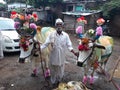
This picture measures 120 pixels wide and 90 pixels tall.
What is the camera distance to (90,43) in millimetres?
5801

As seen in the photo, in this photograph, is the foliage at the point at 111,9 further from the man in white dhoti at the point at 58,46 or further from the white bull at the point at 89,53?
the man in white dhoti at the point at 58,46

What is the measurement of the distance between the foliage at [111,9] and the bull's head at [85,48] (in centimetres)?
1326

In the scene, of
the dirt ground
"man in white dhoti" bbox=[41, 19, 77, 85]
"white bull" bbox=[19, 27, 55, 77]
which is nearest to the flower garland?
"white bull" bbox=[19, 27, 55, 77]

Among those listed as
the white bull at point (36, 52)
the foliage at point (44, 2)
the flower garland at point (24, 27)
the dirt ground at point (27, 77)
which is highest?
the foliage at point (44, 2)

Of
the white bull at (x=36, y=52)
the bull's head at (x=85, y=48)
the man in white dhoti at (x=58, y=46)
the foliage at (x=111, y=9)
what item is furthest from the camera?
the foliage at (x=111, y=9)

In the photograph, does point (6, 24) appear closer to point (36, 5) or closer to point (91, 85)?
point (91, 85)

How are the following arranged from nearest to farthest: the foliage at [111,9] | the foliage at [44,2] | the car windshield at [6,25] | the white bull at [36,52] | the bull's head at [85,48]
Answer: the bull's head at [85,48] < the white bull at [36,52] < the car windshield at [6,25] < the foliage at [111,9] < the foliage at [44,2]

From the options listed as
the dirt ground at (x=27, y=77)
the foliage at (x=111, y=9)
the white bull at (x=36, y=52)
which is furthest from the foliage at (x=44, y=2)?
the white bull at (x=36, y=52)

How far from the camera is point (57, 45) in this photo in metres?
6.08

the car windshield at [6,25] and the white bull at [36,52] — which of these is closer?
the white bull at [36,52]

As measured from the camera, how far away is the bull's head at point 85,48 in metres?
5.64

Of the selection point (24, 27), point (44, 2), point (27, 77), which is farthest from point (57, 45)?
point (44, 2)

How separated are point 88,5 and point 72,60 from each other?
14.3 m

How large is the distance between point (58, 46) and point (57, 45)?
0.13 feet
